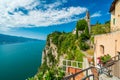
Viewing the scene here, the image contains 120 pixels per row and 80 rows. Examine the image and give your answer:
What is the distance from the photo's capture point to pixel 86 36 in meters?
43.3

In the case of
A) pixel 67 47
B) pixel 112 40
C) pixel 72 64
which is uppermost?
pixel 112 40

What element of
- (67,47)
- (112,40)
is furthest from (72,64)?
(67,47)

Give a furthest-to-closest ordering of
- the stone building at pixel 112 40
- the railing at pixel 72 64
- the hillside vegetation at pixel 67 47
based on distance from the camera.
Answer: the hillside vegetation at pixel 67 47
the stone building at pixel 112 40
the railing at pixel 72 64

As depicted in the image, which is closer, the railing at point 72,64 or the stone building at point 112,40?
the railing at point 72,64

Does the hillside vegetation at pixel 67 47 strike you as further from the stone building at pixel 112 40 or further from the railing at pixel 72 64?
the stone building at pixel 112 40

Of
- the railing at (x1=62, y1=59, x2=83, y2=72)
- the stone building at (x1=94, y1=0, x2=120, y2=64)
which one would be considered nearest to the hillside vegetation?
the railing at (x1=62, y1=59, x2=83, y2=72)

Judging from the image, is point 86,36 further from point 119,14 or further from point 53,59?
point 53,59

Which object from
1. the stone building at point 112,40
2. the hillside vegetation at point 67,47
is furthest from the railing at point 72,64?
the stone building at point 112,40

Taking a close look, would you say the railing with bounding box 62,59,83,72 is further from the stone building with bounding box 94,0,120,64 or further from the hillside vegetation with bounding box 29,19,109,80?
the stone building with bounding box 94,0,120,64

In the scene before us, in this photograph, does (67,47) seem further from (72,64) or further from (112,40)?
(112,40)

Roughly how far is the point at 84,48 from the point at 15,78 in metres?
74.4

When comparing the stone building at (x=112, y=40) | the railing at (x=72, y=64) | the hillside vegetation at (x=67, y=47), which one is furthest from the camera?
the hillside vegetation at (x=67, y=47)

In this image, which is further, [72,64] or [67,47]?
[67,47]

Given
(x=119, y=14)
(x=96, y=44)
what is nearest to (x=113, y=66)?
(x=96, y=44)
